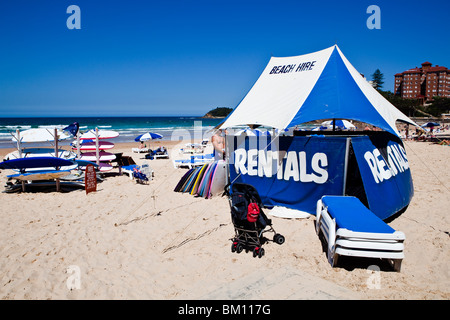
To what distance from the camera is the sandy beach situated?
3.46 metres

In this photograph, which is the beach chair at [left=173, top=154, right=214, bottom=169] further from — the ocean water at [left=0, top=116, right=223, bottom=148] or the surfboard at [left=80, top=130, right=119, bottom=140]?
the surfboard at [left=80, top=130, right=119, bottom=140]

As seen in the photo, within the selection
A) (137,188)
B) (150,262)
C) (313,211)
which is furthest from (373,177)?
(137,188)

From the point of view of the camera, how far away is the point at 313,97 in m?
6.07

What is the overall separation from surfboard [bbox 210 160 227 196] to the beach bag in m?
3.24

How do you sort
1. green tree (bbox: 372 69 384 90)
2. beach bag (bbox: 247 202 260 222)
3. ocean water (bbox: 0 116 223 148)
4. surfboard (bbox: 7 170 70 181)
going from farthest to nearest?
green tree (bbox: 372 69 384 90) < ocean water (bbox: 0 116 223 148) < surfboard (bbox: 7 170 70 181) < beach bag (bbox: 247 202 260 222)

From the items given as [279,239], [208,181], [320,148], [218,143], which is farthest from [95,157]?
[279,239]

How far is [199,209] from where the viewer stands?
21.4 ft

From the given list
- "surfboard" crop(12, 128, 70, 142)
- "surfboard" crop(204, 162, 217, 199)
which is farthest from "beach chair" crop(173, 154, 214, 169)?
"surfboard" crop(204, 162, 217, 199)

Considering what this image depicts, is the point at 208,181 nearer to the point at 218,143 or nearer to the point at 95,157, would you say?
the point at 218,143
